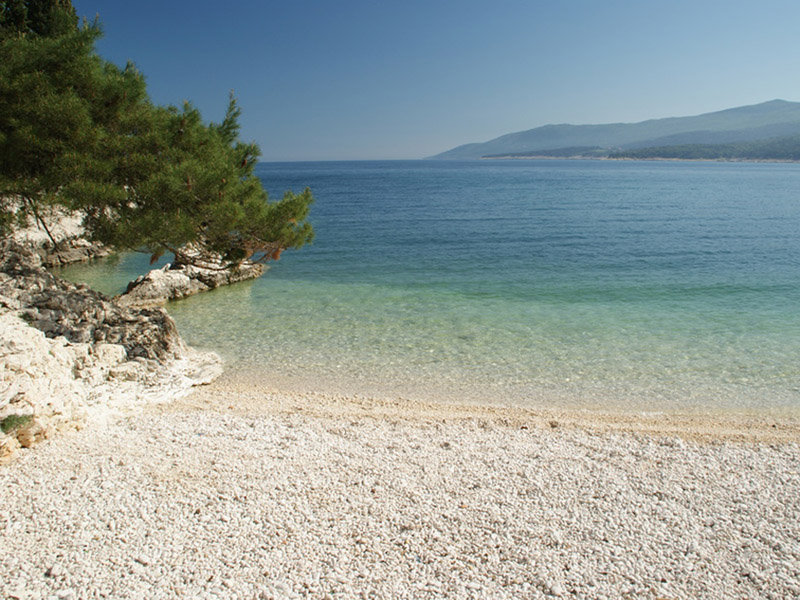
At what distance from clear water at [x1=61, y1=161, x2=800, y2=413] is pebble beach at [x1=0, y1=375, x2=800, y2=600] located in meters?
1.96

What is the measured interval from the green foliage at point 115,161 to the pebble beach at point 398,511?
14.1ft

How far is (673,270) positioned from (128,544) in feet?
67.1

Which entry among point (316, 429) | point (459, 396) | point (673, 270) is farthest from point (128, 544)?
point (673, 270)

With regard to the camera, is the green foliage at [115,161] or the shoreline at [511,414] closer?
the shoreline at [511,414]

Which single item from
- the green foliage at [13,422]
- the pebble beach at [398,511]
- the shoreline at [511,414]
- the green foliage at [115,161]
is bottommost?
the shoreline at [511,414]

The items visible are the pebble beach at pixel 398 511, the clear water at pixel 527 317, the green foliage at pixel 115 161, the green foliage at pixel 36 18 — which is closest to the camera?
the pebble beach at pixel 398 511

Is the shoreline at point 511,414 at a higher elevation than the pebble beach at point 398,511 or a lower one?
lower

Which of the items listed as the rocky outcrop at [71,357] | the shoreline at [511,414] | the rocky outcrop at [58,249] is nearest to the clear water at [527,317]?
the shoreline at [511,414]

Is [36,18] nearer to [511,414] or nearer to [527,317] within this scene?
[527,317]

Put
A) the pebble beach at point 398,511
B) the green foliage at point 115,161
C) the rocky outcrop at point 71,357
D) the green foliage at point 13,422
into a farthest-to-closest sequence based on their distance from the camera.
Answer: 1. the green foliage at point 115,161
2. the rocky outcrop at point 71,357
3. the green foliage at point 13,422
4. the pebble beach at point 398,511

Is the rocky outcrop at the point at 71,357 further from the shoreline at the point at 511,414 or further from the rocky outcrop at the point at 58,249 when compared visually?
the rocky outcrop at the point at 58,249

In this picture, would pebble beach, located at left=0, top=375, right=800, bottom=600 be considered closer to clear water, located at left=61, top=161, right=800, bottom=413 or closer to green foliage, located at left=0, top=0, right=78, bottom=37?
clear water, located at left=61, top=161, right=800, bottom=413

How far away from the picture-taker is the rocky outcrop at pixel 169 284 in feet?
54.6

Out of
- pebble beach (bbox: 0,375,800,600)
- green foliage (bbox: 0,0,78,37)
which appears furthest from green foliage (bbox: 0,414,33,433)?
green foliage (bbox: 0,0,78,37)
